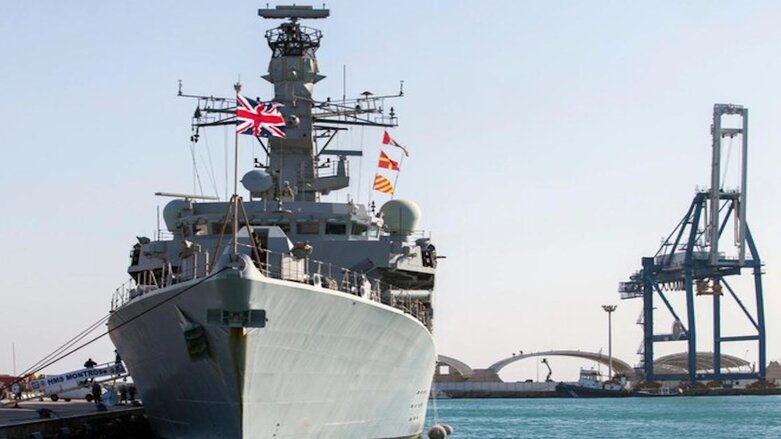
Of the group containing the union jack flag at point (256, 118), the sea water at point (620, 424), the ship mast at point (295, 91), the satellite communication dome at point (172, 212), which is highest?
the ship mast at point (295, 91)

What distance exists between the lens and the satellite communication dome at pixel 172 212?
111ft

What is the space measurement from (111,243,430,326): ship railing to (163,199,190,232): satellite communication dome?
70.6 inches

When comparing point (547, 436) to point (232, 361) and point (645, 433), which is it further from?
point (232, 361)

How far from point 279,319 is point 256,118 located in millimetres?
4384

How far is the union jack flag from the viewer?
82.7ft

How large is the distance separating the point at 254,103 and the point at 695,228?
8398cm

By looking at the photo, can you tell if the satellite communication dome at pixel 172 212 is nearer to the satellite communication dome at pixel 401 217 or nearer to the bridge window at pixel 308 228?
the bridge window at pixel 308 228

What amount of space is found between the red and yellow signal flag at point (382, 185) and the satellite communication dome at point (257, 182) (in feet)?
10.7

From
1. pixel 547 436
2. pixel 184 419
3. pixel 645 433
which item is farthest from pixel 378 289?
pixel 645 433

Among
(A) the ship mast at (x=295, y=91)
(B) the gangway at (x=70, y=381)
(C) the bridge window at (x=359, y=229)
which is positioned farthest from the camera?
(B) the gangway at (x=70, y=381)

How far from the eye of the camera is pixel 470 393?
11531 centimetres

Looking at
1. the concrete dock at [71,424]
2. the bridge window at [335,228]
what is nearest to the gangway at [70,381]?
the concrete dock at [71,424]

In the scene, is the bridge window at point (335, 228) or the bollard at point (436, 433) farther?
the bollard at point (436, 433)

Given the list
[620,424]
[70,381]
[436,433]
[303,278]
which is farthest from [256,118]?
[620,424]
